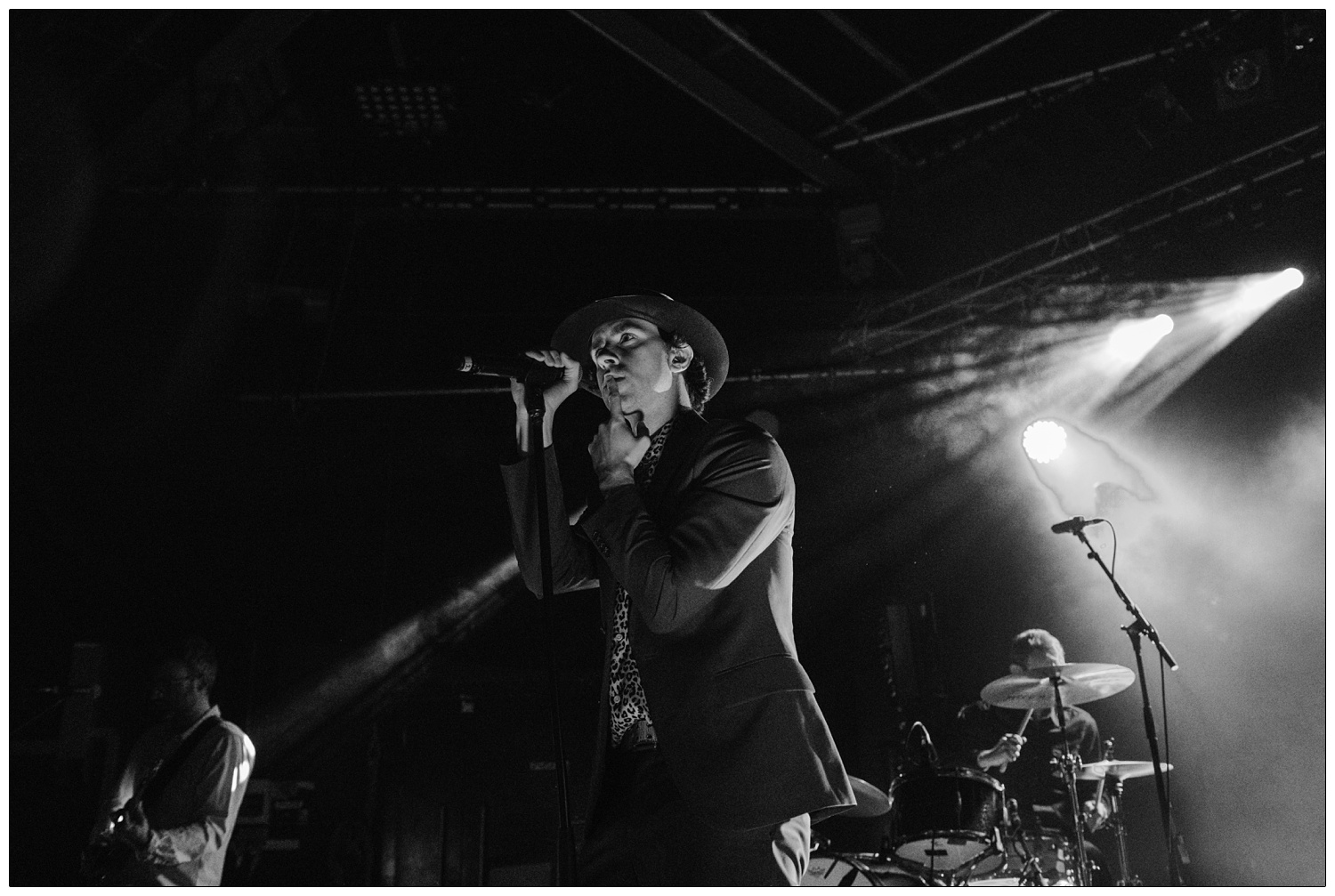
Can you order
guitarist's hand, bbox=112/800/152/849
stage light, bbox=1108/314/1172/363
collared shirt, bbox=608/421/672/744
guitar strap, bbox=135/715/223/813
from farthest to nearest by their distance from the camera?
stage light, bbox=1108/314/1172/363, guitar strap, bbox=135/715/223/813, guitarist's hand, bbox=112/800/152/849, collared shirt, bbox=608/421/672/744

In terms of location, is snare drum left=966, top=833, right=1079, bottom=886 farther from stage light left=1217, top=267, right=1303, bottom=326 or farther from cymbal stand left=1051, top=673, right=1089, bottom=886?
stage light left=1217, top=267, right=1303, bottom=326

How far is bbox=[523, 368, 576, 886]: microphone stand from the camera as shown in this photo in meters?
1.84

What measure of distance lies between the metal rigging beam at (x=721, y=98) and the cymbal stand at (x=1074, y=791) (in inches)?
126

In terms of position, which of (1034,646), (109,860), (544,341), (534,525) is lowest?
(109,860)

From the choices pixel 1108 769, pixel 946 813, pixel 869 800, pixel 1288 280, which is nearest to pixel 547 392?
pixel 869 800

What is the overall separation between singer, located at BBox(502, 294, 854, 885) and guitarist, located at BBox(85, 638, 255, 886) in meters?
2.07

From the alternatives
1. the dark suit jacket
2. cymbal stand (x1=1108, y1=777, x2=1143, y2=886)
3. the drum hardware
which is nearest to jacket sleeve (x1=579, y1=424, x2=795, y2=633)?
the dark suit jacket

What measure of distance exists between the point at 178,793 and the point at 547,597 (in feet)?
7.78

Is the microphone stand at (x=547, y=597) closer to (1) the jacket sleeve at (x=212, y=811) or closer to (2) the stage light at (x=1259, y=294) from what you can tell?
(1) the jacket sleeve at (x=212, y=811)

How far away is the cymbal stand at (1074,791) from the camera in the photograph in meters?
5.57

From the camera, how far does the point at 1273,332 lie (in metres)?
6.93

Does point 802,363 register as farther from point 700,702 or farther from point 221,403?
point 700,702

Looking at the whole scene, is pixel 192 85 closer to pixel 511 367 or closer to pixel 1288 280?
pixel 511 367

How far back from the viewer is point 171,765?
3.74 metres
